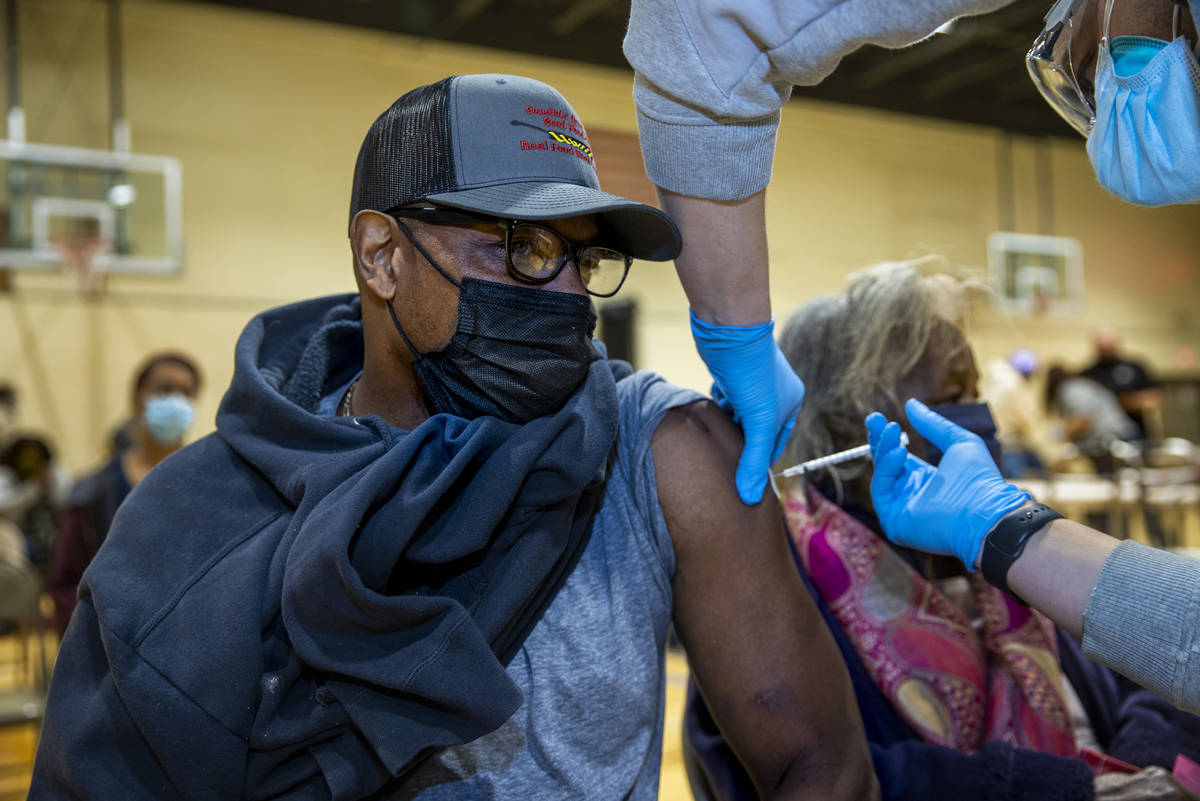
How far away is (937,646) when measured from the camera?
1344mm

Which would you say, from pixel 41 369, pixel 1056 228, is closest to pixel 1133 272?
pixel 1056 228

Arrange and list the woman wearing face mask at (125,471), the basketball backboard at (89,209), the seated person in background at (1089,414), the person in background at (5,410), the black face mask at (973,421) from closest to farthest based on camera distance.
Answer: the black face mask at (973,421), the woman wearing face mask at (125,471), the basketball backboard at (89,209), the seated person in background at (1089,414), the person in background at (5,410)

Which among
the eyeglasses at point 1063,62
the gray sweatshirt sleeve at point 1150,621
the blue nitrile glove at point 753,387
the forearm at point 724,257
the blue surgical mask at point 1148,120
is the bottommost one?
the gray sweatshirt sleeve at point 1150,621

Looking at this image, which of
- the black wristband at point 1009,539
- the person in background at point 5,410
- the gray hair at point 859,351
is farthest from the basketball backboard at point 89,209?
the black wristband at point 1009,539

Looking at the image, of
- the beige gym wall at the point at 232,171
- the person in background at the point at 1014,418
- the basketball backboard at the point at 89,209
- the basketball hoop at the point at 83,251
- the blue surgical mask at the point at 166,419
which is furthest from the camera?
the beige gym wall at the point at 232,171

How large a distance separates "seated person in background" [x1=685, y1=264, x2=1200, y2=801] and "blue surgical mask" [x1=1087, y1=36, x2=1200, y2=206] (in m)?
0.59

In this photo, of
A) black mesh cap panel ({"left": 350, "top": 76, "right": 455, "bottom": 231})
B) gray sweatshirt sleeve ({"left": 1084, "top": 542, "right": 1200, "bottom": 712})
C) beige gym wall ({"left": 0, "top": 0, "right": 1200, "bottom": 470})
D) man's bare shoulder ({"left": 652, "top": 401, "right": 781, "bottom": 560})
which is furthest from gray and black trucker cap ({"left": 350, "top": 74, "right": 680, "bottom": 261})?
beige gym wall ({"left": 0, "top": 0, "right": 1200, "bottom": 470})

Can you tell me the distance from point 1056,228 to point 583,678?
11739 millimetres

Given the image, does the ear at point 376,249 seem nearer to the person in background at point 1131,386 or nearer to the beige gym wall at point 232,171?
the beige gym wall at point 232,171

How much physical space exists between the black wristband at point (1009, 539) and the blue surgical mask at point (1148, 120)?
11.4 inches

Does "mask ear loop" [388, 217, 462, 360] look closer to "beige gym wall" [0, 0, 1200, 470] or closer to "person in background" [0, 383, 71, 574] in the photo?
"beige gym wall" [0, 0, 1200, 470]

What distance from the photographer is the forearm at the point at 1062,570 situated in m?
0.80

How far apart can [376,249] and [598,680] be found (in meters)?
0.56

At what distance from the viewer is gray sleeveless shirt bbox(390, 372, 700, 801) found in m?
1.01
